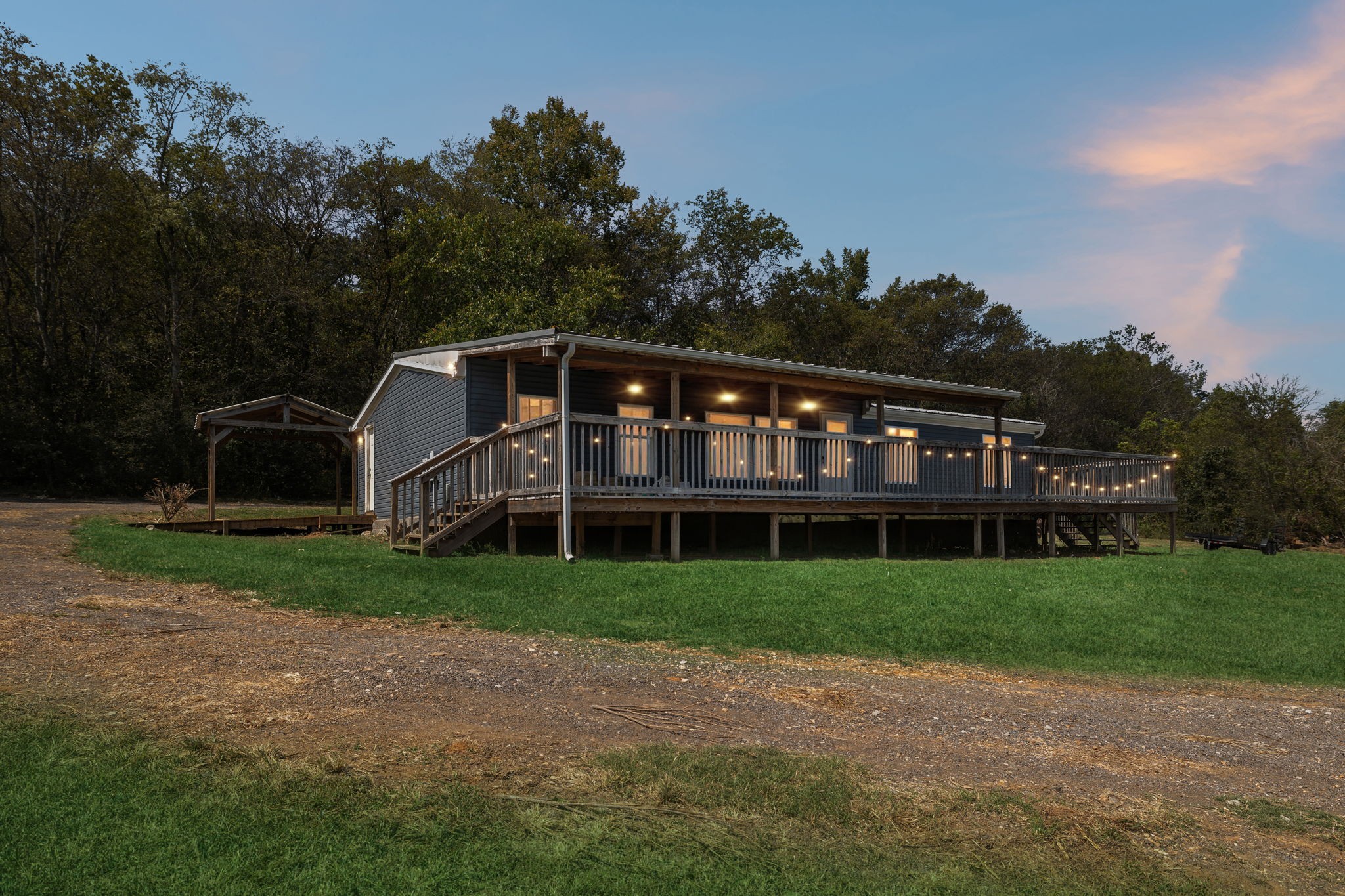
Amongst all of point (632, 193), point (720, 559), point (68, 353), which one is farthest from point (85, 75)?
point (720, 559)

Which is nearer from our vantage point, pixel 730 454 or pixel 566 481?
pixel 566 481

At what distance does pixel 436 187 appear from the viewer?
41594 mm

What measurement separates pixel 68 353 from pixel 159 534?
71.1 ft

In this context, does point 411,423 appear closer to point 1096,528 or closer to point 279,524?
point 279,524

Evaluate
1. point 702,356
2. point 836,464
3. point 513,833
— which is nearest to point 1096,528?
point 836,464

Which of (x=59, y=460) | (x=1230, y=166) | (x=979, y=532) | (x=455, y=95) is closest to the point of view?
(x=979, y=532)

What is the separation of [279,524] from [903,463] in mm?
14308

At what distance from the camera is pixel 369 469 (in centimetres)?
2427

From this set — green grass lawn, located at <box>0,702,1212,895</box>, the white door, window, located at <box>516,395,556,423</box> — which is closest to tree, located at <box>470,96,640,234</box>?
the white door

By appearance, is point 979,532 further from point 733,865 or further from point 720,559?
point 733,865

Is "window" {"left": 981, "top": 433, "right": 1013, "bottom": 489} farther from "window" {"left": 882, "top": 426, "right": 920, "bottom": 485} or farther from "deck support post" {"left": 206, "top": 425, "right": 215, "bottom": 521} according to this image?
Answer: "deck support post" {"left": 206, "top": 425, "right": 215, "bottom": 521}

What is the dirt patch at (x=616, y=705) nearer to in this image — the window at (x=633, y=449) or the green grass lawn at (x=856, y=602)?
the green grass lawn at (x=856, y=602)

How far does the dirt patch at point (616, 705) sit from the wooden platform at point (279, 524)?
12.2m

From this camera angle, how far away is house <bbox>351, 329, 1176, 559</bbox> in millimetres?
14617
